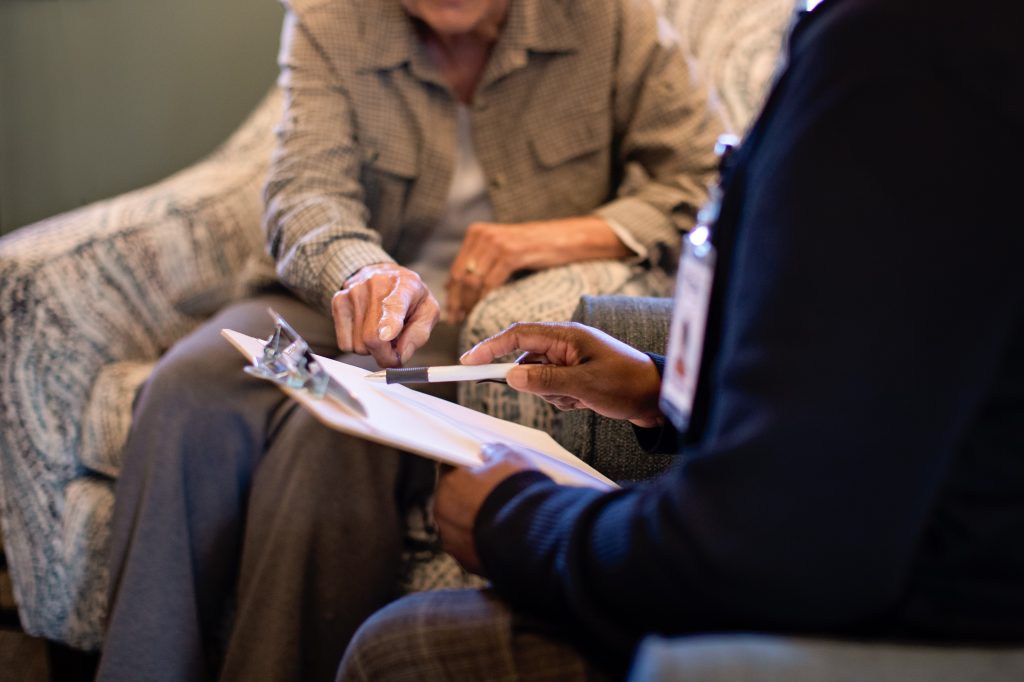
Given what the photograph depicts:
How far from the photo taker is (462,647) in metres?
0.55

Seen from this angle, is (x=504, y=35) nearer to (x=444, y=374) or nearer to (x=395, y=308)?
(x=395, y=308)

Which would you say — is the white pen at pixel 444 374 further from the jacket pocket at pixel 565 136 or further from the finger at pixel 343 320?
the jacket pocket at pixel 565 136

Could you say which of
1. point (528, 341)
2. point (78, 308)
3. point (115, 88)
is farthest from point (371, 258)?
point (115, 88)

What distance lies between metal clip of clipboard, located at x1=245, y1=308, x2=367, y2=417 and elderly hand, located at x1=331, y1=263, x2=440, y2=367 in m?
0.24

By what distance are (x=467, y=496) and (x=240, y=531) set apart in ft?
2.03

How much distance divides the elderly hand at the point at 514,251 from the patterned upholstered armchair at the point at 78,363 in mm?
303

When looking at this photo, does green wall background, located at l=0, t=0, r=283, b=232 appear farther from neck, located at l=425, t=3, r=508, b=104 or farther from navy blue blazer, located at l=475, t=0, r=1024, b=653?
navy blue blazer, located at l=475, t=0, r=1024, b=653

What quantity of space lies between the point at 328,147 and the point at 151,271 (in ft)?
1.16

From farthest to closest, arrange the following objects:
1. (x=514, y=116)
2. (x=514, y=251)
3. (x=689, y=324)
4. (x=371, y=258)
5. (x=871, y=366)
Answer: (x=514, y=116), (x=514, y=251), (x=371, y=258), (x=689, y=324), (x=871, y=366)

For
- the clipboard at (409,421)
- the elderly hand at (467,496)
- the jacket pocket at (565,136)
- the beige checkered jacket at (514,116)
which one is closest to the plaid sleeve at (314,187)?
the beige checkered jacket at (514,116)

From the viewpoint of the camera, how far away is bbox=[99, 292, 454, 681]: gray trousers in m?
0.99

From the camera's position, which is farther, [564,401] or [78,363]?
[78,363]

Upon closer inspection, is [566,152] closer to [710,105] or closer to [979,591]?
[710,105]

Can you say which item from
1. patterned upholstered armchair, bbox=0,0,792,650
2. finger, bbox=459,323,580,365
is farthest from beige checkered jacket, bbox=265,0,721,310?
finger, bbox=459,323,580,365
